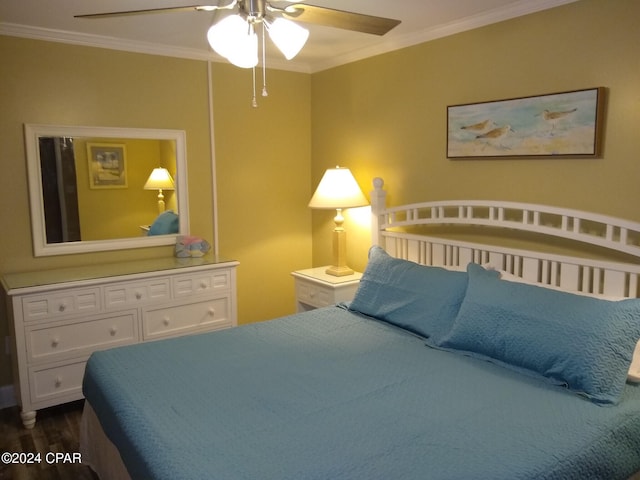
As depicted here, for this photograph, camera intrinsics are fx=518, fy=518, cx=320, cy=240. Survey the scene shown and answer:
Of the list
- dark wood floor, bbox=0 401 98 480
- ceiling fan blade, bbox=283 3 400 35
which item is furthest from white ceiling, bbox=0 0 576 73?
dark wood floor, bbox=0 401 98 480

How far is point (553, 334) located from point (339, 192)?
1.88m

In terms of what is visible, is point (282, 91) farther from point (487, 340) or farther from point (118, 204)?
point (487, 340)

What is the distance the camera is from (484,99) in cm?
298

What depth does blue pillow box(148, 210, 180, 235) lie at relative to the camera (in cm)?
374

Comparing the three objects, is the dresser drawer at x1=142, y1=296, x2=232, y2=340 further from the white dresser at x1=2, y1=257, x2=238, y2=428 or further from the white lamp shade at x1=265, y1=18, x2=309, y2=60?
the white lamp shade at x1=265, y1=18, x2=309, y2=60

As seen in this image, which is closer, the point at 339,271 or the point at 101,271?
the point at 101,271

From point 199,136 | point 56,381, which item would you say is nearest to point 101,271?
point 56,381

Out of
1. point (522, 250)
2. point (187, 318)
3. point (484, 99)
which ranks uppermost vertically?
point (484, 99)

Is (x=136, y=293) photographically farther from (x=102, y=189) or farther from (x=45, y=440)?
(x=45, y=440)

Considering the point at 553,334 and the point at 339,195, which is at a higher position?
the point at 339,195

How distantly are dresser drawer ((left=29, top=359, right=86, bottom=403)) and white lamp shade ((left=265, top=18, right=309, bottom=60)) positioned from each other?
7.40 feet

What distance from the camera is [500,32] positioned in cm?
286

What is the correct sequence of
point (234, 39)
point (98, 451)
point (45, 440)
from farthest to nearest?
point (45, 440) → point (98, 451) → point (234, 39)

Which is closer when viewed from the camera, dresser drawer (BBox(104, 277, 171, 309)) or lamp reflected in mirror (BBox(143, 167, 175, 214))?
dresser drawer (BBox(104, 277, 171, 309))
